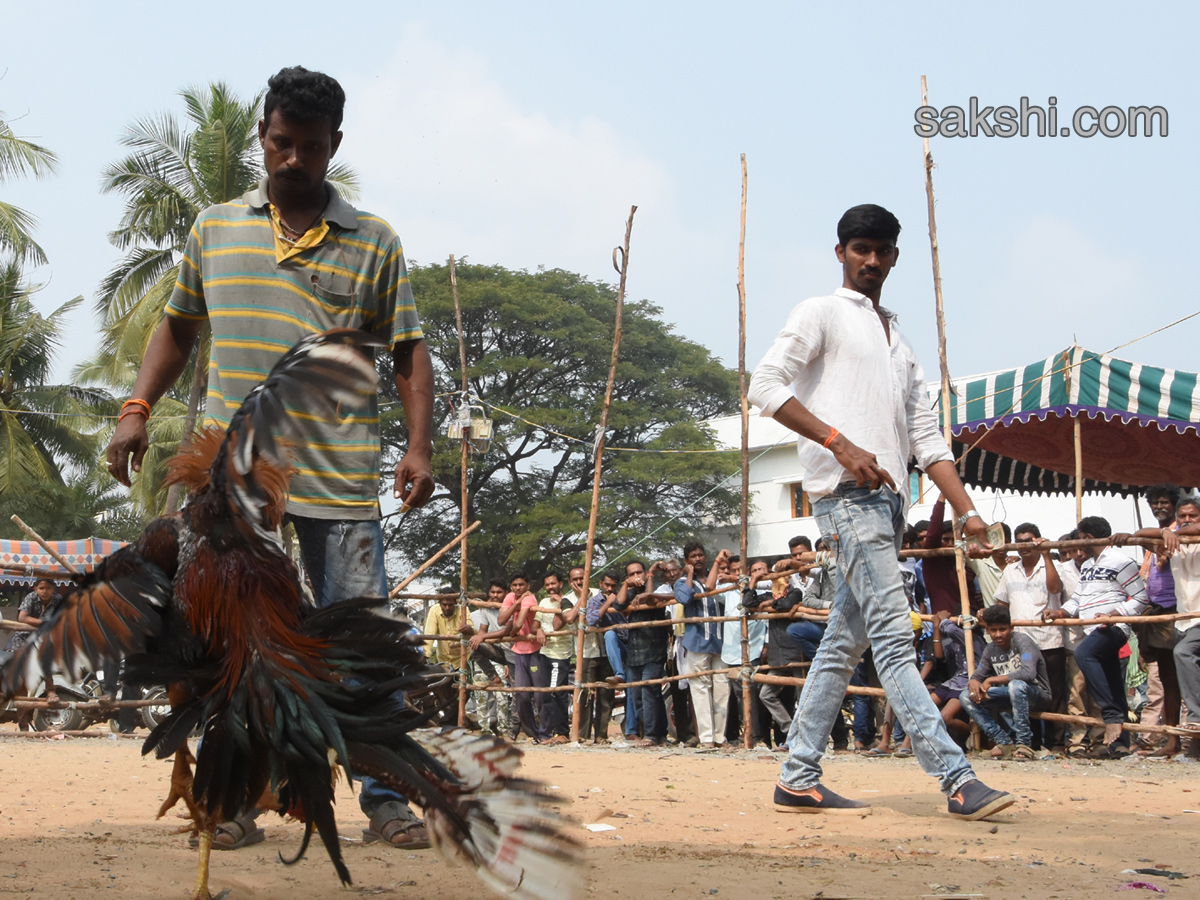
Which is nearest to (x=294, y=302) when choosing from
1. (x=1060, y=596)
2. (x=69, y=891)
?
(x=69, y=891)

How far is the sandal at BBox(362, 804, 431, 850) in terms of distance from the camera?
361 centimetres

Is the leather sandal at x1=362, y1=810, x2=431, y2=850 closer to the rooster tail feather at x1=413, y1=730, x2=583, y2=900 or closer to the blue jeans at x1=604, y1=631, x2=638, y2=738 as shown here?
the rooster tail feather at x1=413, y1=730, x2=583, y2=900

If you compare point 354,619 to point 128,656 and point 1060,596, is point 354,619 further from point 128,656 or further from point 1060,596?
point 1060,596

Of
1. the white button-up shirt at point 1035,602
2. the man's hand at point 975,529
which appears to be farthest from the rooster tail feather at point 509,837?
the white button-up shirt at point 1035,602

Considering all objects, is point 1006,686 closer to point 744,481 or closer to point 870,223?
point 744,481

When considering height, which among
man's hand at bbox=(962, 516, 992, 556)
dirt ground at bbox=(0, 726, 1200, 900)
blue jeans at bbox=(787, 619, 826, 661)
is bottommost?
dirt ground at bbox=(0, 726, 1200, 900)

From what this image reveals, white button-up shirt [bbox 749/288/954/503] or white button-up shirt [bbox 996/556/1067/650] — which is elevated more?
white button-up shirt [bbox 749/288/954/503]

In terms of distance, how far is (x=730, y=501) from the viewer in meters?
35.0

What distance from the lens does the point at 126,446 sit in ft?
11.3

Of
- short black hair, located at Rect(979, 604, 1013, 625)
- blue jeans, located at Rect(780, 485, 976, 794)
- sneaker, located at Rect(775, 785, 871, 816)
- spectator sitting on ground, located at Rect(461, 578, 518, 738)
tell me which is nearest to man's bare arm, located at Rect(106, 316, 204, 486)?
blue jeans, located at Rect(780, 485, 976, 794)

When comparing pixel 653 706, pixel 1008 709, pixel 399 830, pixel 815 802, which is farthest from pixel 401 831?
pixel 653 706

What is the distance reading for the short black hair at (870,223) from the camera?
4.76m

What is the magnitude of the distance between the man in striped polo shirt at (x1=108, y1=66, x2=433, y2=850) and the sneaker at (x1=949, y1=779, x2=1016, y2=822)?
2009 mm

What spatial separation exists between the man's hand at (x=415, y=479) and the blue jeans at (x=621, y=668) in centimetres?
880
